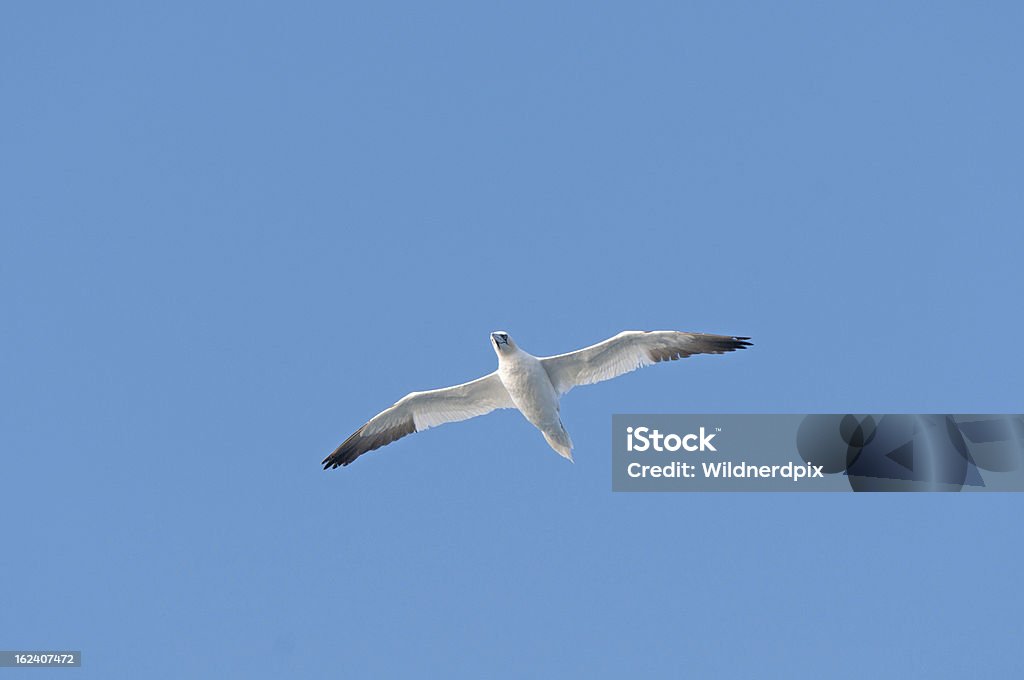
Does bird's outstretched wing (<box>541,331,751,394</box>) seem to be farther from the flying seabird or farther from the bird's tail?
the bird's tail

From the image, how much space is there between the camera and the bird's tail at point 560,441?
29578 millimetres

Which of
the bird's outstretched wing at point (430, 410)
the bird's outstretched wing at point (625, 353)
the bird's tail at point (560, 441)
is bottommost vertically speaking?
the bird's tail at point (560, 441)

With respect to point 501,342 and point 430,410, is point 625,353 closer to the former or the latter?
point 501,342

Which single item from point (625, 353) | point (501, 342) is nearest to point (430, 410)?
point (501, 342)

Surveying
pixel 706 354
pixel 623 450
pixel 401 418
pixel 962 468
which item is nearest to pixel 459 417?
pixel 401 418

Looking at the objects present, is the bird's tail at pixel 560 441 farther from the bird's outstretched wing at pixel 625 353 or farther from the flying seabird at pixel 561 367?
the bird's outstretched wing at pixel 625 353

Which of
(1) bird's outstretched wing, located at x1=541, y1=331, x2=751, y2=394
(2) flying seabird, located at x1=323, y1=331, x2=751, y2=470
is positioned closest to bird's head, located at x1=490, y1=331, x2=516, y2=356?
(2) flying seabird, located at x1=323, y1=331, x2=751, y2=470

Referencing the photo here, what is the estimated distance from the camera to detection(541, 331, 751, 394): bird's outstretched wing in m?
29.5

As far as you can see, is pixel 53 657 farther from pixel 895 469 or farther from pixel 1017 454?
pixel 1017 454

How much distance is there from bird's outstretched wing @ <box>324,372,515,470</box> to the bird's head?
1250 millimetres

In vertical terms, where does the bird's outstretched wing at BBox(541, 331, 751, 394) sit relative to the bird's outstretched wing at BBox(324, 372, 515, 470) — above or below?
above

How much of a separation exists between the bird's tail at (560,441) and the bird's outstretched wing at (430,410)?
1.90 metres

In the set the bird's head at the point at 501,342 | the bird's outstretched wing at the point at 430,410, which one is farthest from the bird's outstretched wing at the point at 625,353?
the bird's outstretched wing at the point at 430,410

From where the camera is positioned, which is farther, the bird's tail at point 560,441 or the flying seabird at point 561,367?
the bird's tail at point 560,441
